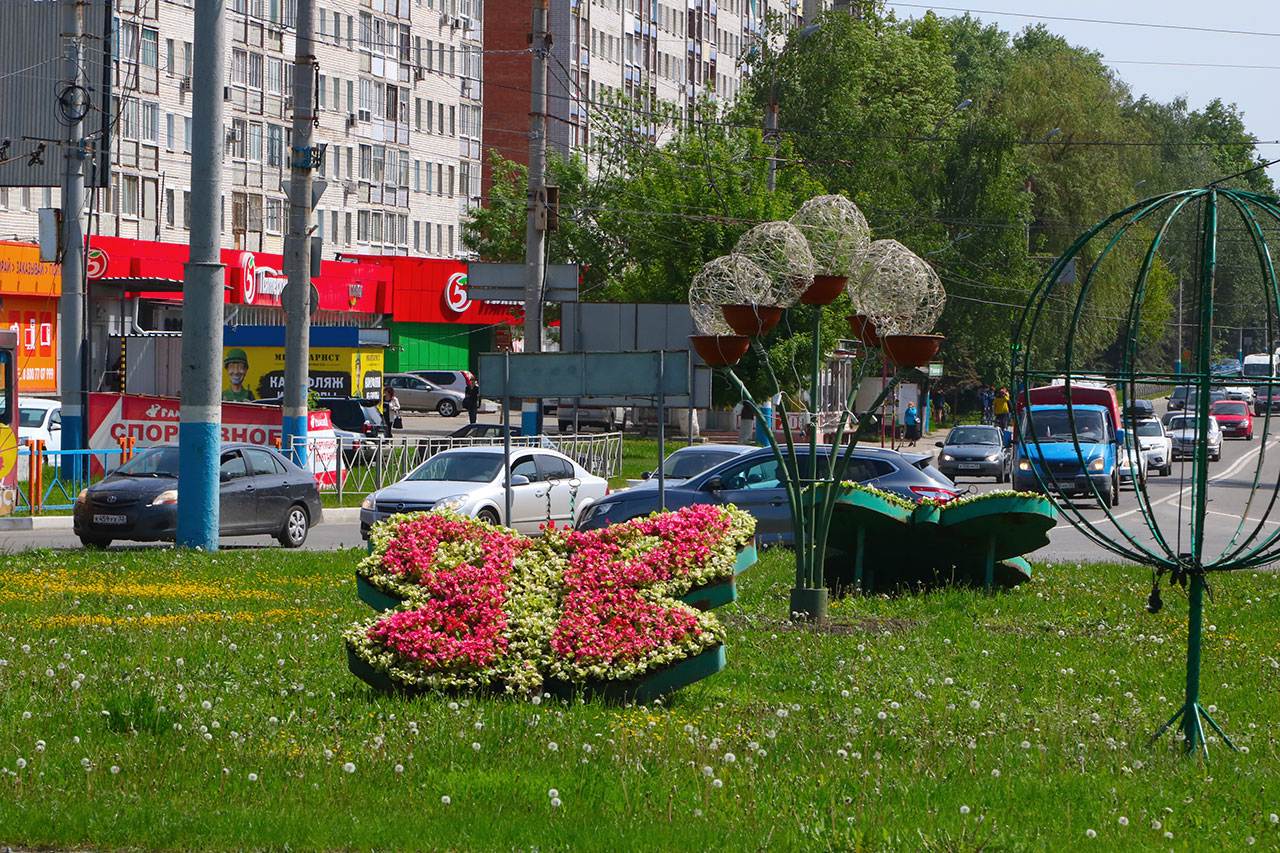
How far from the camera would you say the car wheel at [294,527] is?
2538 centimetres

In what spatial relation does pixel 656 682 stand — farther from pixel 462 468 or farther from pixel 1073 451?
pixel 1073 451

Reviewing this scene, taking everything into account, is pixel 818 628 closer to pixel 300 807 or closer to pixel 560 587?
pixel 560 587

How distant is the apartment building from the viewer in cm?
6469

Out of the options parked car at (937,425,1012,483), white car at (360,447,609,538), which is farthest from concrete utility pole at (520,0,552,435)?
parked car at (937,425,1012,483)

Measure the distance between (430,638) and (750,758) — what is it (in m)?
2.14

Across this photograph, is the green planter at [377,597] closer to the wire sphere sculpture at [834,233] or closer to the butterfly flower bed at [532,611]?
the butterfly flower bed at [532,611]

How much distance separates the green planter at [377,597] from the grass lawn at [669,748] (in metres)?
0.49

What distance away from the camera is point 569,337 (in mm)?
33062

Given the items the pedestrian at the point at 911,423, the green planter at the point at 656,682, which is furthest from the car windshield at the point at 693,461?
the pedestrian at the point at 911,423

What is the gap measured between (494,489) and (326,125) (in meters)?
56.7

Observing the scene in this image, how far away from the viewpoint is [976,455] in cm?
4600

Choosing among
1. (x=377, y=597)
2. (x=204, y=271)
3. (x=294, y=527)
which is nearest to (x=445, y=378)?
(x=294, y=527)

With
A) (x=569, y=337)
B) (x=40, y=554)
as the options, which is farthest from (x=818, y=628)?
(x=569, y=337)

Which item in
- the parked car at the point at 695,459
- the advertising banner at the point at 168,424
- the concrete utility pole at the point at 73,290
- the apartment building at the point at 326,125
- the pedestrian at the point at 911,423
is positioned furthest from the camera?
the apartment building at the point at 326,125
